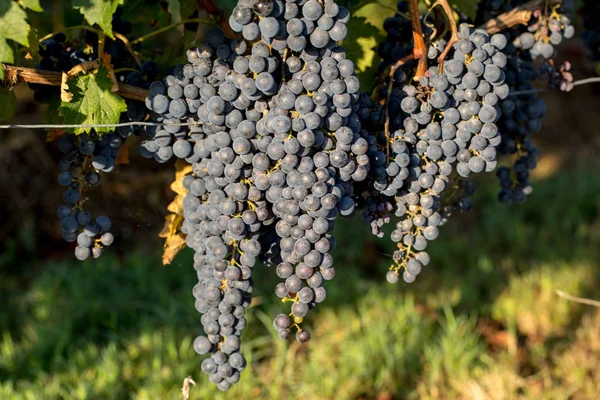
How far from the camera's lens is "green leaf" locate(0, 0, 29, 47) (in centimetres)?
95

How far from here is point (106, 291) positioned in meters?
3.62

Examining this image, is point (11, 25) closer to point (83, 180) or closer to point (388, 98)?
point (83, 180)

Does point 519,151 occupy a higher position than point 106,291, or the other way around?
point 519,151

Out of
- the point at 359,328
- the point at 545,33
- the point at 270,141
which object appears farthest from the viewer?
the point at 359,328

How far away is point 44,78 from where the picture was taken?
45.8 inches

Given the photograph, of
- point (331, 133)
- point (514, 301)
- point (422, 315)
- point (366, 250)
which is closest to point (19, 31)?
point (331, 133)

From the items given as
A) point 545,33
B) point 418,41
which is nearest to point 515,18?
→ point 545,33

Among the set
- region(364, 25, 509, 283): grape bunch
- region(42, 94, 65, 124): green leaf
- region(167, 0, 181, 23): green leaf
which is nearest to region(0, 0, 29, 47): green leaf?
region(42, 94, 65, 124): green leaf

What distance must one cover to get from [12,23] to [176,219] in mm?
587

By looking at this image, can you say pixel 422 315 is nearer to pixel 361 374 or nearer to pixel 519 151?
pixel 361 374

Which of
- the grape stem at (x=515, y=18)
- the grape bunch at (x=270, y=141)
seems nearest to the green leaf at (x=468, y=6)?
the grape stem at (x=515, y=18)

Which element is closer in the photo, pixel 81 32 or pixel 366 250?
pixel 81 32

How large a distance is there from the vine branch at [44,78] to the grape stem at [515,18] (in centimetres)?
73

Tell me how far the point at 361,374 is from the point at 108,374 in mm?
1009
